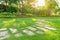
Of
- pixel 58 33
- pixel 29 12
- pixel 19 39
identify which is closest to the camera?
pixel 19 39

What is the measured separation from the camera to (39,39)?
423cm

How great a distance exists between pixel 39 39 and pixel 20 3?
6503 mm

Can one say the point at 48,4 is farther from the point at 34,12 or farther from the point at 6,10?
the point at 6,10

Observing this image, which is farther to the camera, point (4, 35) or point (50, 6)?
point (50, 6)

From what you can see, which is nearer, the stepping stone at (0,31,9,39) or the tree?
the stepping stone at (0,31,9,39)

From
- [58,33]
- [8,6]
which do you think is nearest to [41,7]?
[8,6]

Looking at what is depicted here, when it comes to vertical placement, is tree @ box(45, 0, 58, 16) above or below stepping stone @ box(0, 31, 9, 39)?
above

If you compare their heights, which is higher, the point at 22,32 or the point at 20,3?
the point at 20,3

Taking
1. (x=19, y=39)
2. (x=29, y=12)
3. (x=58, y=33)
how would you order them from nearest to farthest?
(x=19, y=39) < (x=58, y=33) < (x=29, y=12)

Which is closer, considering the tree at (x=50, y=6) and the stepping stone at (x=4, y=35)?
the stepping stone at (x=4, y=35)

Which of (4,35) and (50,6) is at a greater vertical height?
(50,6)

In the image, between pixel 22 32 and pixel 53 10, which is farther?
pixel 53 10

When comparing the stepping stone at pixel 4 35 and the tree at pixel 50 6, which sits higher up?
the tree at pixel 50 6

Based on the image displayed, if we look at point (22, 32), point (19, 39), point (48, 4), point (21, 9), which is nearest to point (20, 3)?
point (21, 9)
